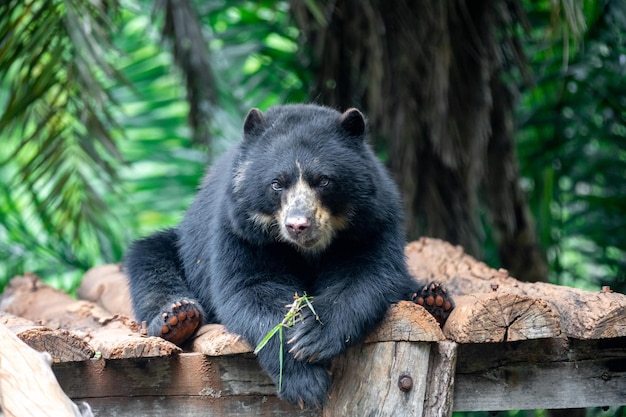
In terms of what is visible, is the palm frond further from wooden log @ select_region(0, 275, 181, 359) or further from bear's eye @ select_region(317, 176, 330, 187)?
bear's eye @ select_region(317, 176, 330, 187)

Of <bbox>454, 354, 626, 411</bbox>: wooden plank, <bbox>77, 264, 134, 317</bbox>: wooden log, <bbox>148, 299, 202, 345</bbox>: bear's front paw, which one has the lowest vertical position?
<bbox>77, 264, 134, 317</bbox>: wooden log

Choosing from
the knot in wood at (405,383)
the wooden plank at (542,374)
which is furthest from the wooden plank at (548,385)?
the knot in wood at (405,383)

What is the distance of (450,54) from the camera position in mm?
6590

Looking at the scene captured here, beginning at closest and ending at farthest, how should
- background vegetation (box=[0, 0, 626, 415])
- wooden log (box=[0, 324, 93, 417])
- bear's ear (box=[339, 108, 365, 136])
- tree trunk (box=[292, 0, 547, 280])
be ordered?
wooden log (box=[0, 324, 93, 417]), bear's ear (box=[339, 108, 365, 136]), background vegetation (box=[0, 0, 626, 415]), tree trunk (box=[292, 0, 547, 280])

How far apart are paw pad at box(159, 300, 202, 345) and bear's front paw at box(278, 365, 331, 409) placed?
0.62m

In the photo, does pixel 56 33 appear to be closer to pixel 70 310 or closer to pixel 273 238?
pixel 70 310

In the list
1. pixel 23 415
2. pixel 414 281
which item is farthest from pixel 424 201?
pixel 23 415

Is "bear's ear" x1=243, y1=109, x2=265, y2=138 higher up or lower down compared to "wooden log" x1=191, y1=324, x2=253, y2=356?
higher up

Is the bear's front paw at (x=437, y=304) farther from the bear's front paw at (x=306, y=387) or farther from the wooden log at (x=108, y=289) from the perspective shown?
the wooden log at (x=108, y=289)

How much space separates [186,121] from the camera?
823 centimetres

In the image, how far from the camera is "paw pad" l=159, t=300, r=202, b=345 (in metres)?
3.91

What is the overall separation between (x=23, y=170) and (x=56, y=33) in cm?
100

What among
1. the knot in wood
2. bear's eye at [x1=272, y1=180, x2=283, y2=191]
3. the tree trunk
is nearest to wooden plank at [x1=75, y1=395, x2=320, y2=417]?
the knot in wood

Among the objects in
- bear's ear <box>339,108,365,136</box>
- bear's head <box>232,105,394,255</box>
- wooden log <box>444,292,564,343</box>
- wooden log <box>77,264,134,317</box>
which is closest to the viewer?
wooden log <box>444,292,564,343</box>
